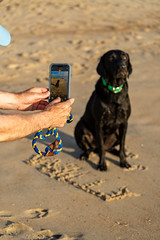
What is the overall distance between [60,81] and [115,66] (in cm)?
168

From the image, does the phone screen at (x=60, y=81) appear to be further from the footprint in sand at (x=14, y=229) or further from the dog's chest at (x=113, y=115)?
the dog's chest at (x=113, y=115)

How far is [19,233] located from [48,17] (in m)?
10.3

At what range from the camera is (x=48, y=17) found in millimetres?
12578

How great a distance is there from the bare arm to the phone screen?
0.15m

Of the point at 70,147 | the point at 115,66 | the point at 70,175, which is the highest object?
the point at 115,66

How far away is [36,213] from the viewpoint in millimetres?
3842

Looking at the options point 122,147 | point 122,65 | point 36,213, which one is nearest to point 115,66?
point 122,65

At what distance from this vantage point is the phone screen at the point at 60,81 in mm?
3146

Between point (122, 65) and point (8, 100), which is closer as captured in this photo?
point (8, 100)

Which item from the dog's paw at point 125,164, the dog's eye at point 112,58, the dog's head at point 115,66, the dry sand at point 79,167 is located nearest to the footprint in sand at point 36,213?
the dry sand at point 79,167

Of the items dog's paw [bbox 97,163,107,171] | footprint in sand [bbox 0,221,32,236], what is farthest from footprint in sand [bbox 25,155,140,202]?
footprint in sand [bbox 0,221,32,236]

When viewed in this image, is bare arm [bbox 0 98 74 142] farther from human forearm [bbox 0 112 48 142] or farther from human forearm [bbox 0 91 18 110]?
human forearm [bbox 0 91 18 110]

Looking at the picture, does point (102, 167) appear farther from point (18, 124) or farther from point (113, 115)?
point (18, 124)

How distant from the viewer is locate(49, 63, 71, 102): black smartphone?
124 inches
